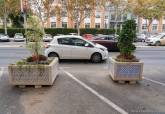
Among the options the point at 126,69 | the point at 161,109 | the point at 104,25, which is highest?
the point at 104,25

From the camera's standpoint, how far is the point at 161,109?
197 inches

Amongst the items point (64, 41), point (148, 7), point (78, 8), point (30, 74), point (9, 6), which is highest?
point (148, 7)

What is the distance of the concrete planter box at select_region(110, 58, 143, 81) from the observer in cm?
698

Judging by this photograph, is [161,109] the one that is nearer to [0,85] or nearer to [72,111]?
[72,111]

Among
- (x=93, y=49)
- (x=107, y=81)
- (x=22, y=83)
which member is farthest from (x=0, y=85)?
(x=93, y=49)

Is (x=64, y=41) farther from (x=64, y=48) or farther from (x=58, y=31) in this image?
(x=58, y=31)

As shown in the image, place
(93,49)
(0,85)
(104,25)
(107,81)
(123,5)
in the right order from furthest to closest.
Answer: (104,25)
(123,5)
(93,49)
(107,81)
(0,85)

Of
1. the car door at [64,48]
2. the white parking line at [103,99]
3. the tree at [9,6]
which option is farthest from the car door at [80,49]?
the tree at [9,6]

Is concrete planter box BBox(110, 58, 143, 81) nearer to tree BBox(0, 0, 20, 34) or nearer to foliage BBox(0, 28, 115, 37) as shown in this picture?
tree BBox(0, 0, 20, 34)

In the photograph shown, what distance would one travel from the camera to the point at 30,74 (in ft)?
21.2

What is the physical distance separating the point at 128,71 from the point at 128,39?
122 cm

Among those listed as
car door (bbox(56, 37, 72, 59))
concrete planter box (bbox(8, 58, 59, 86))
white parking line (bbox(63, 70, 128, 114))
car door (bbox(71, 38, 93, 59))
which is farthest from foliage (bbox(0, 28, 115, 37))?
concrete planter box (bbox(8, 58, 59, 86))

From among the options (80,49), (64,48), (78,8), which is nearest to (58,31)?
(78,8)

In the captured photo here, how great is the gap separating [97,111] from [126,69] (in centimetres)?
263
